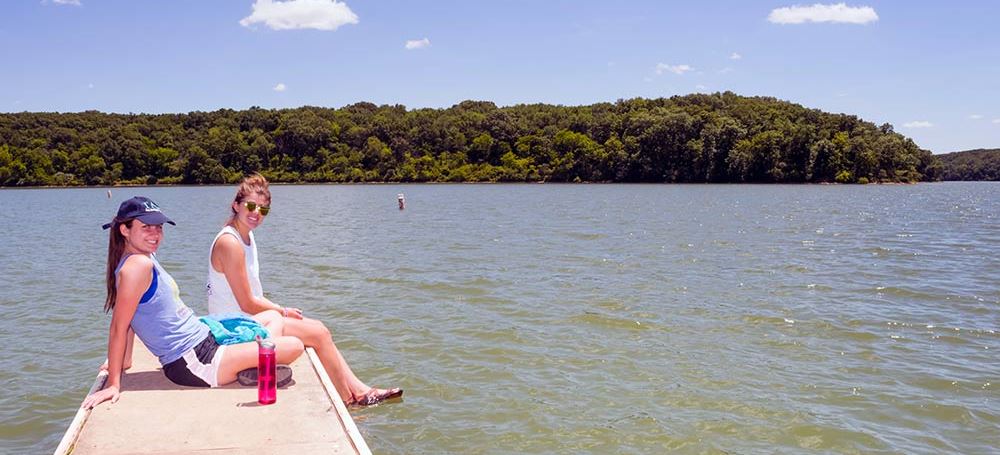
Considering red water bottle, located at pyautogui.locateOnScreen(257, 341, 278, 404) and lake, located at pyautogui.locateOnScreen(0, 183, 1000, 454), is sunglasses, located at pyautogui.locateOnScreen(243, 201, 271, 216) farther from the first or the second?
lake, located at pyautogui.locateOnScreen(0, 183, 1000, 454)

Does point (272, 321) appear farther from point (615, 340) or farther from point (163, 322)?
point (615, 340)

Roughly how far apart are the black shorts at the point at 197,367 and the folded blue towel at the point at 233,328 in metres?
0.21

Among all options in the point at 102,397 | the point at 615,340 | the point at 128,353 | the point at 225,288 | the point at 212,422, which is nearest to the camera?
the point at 212,422

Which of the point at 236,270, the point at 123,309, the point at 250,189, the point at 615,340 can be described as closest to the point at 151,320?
the point at 123,309

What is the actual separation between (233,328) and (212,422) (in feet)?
4.63

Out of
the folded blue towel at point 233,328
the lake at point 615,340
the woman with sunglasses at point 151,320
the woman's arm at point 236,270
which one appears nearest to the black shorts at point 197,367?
the woman with sunglasses at point 151,320

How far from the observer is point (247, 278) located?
24.1 ft

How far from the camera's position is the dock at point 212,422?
491 centimetres

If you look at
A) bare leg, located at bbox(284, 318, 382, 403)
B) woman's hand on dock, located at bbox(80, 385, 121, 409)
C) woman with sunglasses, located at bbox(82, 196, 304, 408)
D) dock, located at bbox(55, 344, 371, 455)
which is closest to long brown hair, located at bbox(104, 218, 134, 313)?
woman with sunglasses, located at bbox(82, 196, 304, 408)

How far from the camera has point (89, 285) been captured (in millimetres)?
17109

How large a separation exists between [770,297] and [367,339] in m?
8.38

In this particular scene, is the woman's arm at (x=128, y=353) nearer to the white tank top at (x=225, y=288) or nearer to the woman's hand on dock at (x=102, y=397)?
the woman's hand on dock at (x=102, y=397)

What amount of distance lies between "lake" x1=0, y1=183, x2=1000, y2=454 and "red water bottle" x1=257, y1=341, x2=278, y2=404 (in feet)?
5.51

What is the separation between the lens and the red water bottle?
5.76 metres
